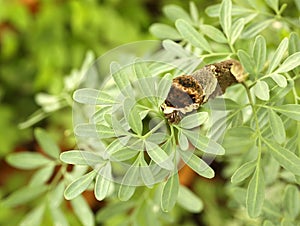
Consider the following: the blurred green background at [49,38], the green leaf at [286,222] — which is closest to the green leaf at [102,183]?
the green leaf at [286,222]

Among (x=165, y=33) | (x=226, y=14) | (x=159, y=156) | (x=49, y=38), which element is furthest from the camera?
(x=49, y=38)

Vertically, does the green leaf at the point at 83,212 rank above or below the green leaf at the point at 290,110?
below

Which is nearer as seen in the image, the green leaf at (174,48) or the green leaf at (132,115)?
the green leaf at (132,115)

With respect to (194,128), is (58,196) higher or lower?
lower

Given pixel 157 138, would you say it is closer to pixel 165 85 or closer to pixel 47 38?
pixel 165 85

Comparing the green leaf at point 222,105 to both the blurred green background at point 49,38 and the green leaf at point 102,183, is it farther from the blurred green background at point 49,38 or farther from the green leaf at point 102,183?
the blurred green background at point 49,38

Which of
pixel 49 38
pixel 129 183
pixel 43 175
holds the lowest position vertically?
pixel 49 38

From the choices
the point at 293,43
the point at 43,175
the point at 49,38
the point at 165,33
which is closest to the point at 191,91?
the point at 293,43

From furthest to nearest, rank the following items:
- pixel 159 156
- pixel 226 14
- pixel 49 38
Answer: pixel 49 38 → pixel 226 14 → pixel 159 156
